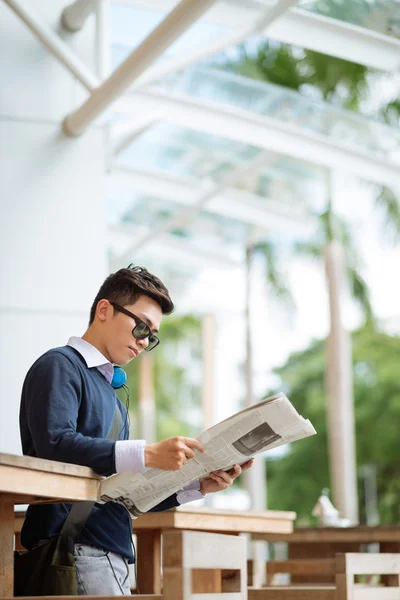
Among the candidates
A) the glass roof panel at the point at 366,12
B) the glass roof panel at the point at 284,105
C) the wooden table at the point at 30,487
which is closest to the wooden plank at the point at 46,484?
the wooden table at the point at 30,487

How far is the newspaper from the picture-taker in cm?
280

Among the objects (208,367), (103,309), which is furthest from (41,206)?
(208,367)

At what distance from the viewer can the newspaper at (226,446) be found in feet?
9.18

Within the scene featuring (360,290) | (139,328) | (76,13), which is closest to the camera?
(139,328)

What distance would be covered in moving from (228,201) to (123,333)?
36.7 feet

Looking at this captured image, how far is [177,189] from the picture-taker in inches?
526

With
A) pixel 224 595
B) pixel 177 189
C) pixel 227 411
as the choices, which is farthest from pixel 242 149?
pixel 227 411

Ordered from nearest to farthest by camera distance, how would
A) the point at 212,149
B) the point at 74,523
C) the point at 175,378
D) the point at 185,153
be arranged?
the point at 74,523
the point at 212,149
the point at 185,153
the point at 175,378

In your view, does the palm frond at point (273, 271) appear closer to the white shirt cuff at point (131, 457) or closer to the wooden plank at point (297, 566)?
the wooden plank at point (297, 566)

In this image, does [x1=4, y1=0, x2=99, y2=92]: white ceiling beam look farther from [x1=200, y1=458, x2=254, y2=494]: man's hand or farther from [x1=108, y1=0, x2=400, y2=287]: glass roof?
[x1=200, y1=458, x2=254, y2=494]: man's hand

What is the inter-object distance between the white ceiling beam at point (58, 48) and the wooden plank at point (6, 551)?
15.3ft

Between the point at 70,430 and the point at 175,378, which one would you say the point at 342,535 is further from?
the point at 175,378

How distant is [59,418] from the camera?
295 centimetres

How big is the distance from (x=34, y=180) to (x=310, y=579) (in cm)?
345
